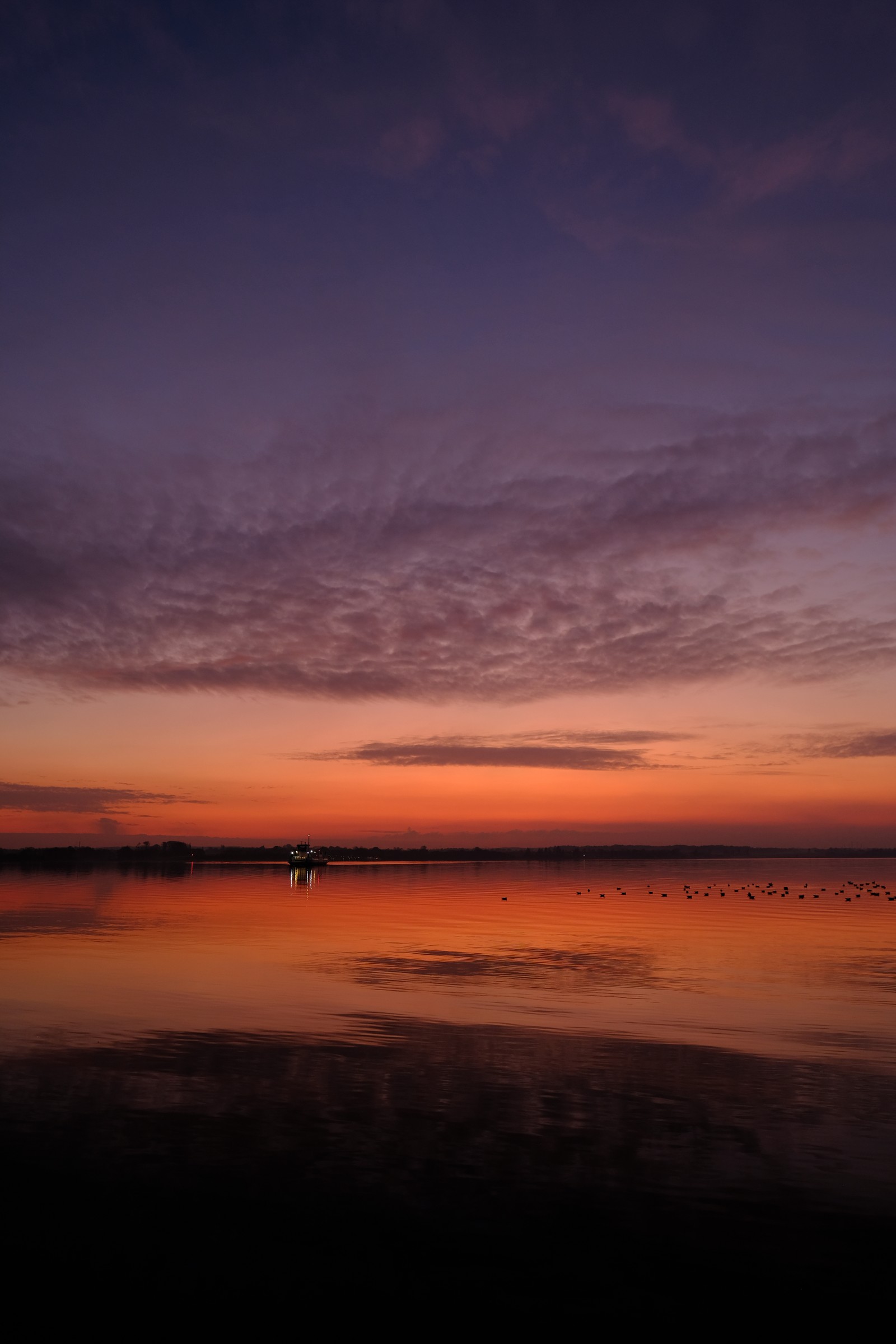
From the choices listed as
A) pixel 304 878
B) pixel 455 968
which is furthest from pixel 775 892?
pixel 455 968

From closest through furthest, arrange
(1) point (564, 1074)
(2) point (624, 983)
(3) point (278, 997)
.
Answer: (1) point (564, 1074) < (3) point (278, 997) < (2) point (624, 983)

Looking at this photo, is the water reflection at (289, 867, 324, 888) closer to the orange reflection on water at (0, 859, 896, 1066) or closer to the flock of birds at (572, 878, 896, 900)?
the flock of birds at (572, 878, 896, 900)

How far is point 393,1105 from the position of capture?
679 inches

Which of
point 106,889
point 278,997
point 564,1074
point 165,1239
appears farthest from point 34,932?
point 106,889

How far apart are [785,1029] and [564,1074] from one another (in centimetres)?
949

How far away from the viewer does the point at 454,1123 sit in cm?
1622

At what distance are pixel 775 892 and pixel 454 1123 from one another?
104m

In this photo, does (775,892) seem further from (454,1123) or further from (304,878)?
(454,1123)

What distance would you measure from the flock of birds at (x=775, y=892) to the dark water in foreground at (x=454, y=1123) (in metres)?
65.2

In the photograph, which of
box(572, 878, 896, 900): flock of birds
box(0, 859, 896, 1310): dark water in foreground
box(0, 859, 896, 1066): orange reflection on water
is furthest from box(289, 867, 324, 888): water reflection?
box(0, 859, 896, 1310): dark water in foreground

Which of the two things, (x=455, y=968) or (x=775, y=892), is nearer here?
(x=455, y=968)

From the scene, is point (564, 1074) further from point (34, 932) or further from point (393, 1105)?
point (34, 932)

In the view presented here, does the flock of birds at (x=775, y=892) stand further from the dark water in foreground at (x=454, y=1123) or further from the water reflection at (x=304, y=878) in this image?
the dark water in foreground at (x=454, y=1123)

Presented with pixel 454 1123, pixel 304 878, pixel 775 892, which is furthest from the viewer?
pixel 304 878
